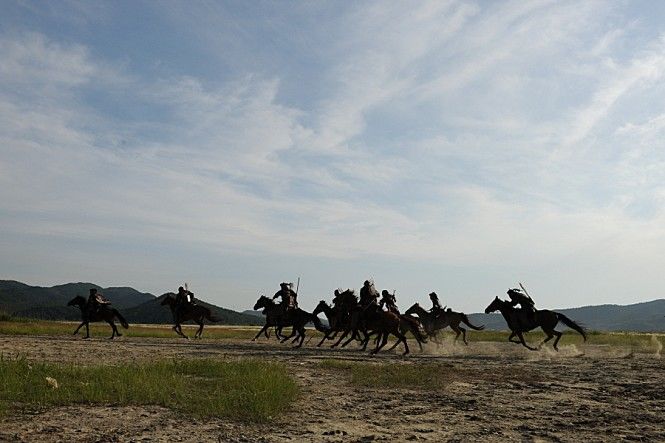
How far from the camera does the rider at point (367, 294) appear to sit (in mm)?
22016

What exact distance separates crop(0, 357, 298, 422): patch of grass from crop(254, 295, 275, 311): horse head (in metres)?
14.3

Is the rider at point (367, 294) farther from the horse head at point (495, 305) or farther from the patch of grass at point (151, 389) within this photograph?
the patch of grass at point (151, 389)

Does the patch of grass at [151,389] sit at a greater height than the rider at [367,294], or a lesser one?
lesser

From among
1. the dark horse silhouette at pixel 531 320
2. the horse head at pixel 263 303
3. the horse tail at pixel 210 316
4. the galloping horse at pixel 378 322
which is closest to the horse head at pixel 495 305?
the dark horse silhouette at pixel 531 320

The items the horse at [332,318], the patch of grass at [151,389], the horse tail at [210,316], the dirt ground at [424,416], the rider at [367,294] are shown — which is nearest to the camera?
the dirt ground at [424,416]

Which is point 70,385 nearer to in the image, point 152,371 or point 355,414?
point 152,371

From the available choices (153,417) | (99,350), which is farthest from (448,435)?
(99,350)

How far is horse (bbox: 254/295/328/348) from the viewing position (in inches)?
987

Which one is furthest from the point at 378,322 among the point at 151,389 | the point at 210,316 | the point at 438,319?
the point at 151,389

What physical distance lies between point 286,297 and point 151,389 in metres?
16.2

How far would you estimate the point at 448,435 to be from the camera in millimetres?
7605

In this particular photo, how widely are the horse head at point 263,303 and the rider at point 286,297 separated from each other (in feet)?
1.76

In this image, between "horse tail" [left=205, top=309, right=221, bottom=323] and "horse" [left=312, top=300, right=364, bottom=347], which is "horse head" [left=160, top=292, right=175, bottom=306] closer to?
"horse tail" [left=205, top=309, right=221, bottom=323]

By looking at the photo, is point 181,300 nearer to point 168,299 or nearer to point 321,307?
point 168,299
